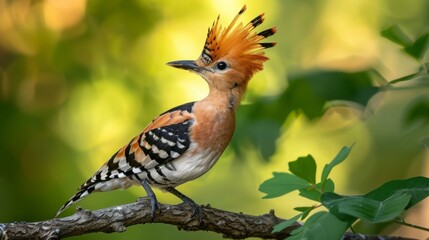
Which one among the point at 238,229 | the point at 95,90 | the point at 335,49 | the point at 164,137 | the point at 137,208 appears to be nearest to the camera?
the point at 137,208

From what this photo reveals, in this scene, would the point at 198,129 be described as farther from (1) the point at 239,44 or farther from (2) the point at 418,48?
(2) the point at 418,48

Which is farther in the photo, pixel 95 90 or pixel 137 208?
pixel 95 90

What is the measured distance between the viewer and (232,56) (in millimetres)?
4590

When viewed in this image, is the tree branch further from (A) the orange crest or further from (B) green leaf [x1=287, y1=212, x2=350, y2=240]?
(B) green leaf [x1=287, y1=212, x2=350, y2=240]

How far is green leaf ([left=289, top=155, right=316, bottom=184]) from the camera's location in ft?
10.4

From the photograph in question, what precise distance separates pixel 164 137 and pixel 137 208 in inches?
26.6

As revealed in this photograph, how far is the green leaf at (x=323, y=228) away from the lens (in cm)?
256

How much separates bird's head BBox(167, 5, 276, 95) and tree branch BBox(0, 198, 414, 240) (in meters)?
0.80

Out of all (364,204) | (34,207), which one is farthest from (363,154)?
(364,204)

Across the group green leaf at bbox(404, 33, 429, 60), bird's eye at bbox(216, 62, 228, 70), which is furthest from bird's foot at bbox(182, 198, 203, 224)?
green leaf at bbox(404, 33, 429, 60)

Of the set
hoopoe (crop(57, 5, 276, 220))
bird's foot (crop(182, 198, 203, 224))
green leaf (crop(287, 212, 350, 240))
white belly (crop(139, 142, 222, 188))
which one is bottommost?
green leaf (crop(287, 212, 350, 240))

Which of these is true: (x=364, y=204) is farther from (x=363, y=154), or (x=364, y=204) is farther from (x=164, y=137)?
(x=363, y=154)

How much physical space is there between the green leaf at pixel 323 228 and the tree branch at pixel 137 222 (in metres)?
1.20

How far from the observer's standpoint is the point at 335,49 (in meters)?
9.17
